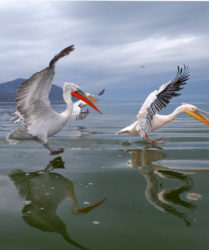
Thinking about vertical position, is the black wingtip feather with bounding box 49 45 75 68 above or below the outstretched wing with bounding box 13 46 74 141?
above

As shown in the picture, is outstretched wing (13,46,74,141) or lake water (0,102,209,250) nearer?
lake water (0,102,209,250)

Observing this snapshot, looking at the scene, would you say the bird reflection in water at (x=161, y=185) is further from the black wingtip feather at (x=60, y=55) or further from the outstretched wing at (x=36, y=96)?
the black wingtip feather at (x=60, y=55)

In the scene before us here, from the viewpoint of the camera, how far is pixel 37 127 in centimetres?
598

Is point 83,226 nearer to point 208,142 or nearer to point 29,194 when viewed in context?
point 29,194

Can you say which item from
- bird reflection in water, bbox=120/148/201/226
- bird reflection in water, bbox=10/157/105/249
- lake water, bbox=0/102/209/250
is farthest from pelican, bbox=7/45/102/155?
bird reflection in water, bbox=120/148/201/226

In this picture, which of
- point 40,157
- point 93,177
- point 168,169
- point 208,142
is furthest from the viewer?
point 208,142

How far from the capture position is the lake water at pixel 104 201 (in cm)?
276

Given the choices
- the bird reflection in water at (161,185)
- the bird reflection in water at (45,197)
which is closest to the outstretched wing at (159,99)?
the bird reflection in water at (161,185)

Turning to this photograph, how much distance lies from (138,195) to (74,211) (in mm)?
954

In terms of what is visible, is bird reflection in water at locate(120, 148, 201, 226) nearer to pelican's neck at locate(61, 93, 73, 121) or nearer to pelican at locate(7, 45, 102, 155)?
pelican's neck at locate(61, 93, 73, 121)

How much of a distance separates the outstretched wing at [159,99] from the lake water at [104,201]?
1.44 meters

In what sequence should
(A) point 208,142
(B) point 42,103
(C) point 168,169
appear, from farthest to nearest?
1. (A) point 208,142
2. (B) point 42,103
3. (C) point 168,169

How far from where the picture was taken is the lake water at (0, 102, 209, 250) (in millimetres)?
2762

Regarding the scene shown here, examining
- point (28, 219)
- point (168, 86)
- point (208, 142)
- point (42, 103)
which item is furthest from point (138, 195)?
point (208, 142)
